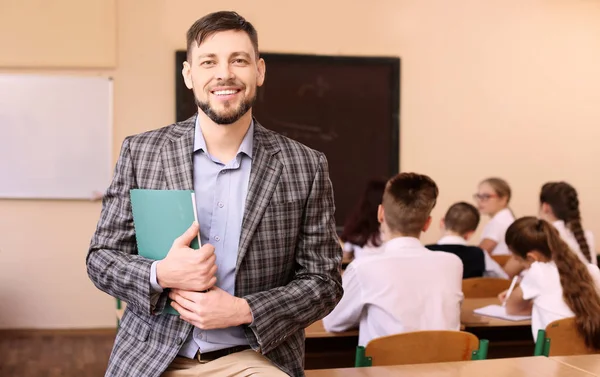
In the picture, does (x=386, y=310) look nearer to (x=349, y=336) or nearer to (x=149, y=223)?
(x=349, y=336)

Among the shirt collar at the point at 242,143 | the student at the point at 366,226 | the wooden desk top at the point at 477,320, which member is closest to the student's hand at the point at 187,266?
the shirt collar at the point at 242,143

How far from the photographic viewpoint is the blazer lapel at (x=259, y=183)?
155cm

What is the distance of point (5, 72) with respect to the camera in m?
5.57

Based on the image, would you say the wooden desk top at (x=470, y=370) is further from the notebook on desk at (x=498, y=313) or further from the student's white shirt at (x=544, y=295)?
the notebook on desk at (x=498, y=313)

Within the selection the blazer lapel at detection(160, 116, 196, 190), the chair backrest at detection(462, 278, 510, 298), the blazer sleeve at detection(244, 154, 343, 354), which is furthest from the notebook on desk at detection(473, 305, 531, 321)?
the blazer lapel at detection(160, 116, 196, 190)

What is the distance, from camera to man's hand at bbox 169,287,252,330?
144 cm

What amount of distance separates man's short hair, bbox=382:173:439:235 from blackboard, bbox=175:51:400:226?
2914 mm

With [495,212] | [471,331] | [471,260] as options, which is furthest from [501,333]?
[495,212]

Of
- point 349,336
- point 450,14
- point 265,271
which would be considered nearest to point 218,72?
point 265,271

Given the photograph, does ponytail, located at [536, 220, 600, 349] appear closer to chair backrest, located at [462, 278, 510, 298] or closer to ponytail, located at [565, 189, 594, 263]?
chair backrest, located at [462, 278, 510, 298]

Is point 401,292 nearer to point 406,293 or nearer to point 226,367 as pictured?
point 406,293

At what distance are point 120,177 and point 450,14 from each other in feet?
16.8

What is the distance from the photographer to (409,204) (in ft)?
9.89

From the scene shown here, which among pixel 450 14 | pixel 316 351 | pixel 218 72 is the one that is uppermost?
pixel 450 14
